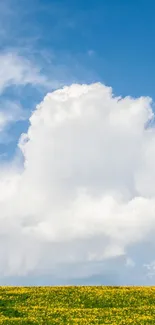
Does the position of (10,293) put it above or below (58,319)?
above

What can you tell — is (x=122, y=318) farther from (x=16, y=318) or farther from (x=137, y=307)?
(x=16, y=318)

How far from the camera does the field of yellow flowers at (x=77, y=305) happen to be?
1569 inches

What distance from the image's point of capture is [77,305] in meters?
45.3

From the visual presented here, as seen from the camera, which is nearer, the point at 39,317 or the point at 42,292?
the point at 39,317

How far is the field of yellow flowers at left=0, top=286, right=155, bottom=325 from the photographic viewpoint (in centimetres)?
3984

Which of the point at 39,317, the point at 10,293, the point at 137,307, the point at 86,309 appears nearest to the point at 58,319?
the point at 39,317

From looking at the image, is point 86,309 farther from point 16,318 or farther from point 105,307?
point 16,318

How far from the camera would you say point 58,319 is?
131ft

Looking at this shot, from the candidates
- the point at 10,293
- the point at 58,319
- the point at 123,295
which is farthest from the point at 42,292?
the point at 58,319

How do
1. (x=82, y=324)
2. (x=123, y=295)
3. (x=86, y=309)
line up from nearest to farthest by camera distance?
(x=82, y=324)
(x=86, y=309)
(x=123, y=295)

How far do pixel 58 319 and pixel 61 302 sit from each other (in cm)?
648

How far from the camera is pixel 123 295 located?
4938 cm

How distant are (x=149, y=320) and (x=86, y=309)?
596 cm

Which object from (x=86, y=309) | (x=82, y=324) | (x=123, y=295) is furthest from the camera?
(x=123, y=295)
